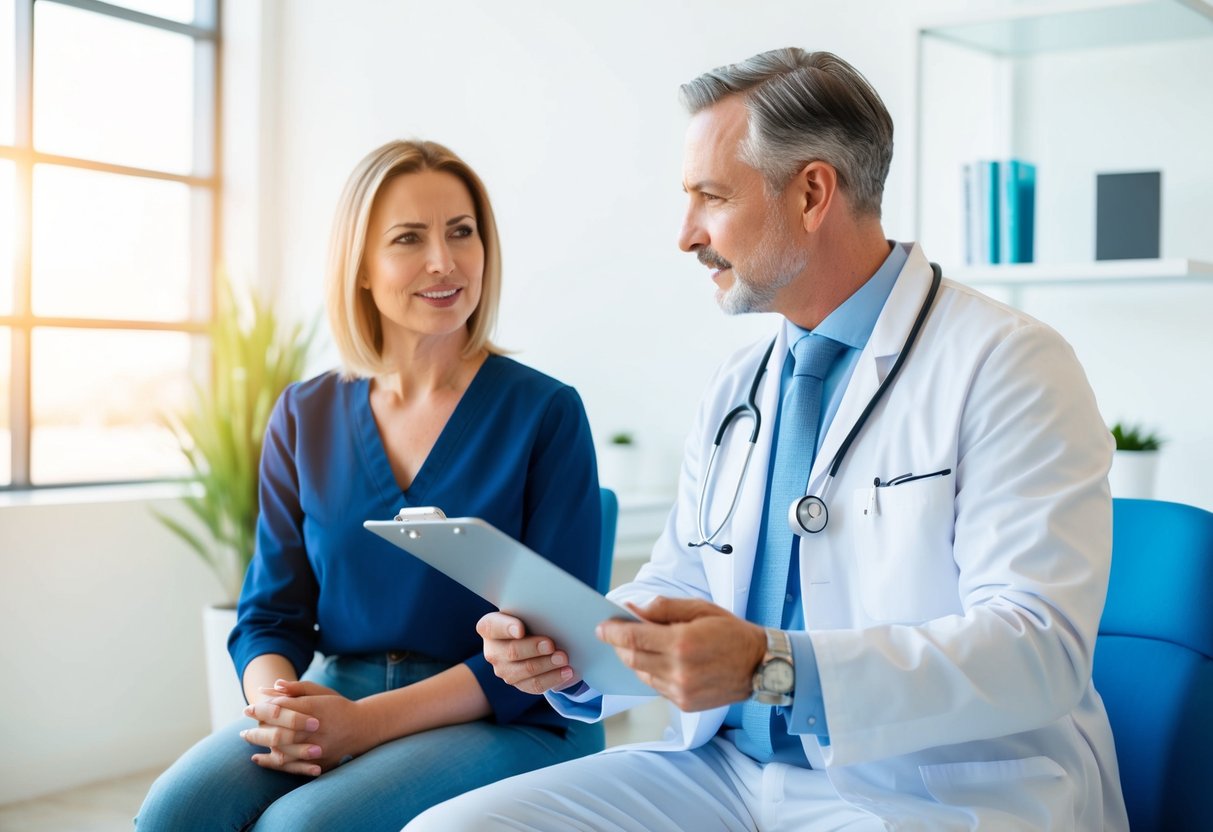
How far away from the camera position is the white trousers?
1426 mm

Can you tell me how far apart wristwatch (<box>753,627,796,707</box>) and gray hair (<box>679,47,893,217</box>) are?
65 cm

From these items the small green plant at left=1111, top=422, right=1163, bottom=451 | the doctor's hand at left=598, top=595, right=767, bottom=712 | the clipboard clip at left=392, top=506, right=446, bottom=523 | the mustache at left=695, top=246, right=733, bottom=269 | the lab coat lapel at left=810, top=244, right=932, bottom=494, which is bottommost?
the doctor's hand at left=598, top=595, right=767, bottom=712

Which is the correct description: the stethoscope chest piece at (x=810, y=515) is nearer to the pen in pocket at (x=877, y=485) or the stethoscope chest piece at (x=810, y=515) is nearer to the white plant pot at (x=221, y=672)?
the pen in pocket at (x=877, y=485)

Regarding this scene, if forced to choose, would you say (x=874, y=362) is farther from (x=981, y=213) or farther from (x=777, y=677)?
(x=981, y=213)

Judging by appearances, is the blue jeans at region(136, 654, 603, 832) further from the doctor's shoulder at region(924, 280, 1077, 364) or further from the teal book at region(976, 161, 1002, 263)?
the teal book at region(976, 161, 1002, 263)

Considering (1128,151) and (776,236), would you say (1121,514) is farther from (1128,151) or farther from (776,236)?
(1128,151)

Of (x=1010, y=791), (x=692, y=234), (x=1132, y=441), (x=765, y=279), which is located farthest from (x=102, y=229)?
(x=1010, y=791)

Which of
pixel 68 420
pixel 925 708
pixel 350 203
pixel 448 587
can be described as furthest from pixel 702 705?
pixel 68 420

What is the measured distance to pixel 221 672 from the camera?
3160 millimetres

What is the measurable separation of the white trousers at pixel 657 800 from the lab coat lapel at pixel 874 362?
0.37 m

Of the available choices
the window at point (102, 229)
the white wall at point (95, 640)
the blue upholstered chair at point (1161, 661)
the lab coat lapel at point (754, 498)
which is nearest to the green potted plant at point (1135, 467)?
the blue upholstered chair at point (1161, 661)

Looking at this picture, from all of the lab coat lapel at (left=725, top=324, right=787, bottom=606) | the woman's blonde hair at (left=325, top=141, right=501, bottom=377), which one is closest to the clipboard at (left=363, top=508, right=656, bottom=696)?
the lab coat lapel at (left=725, top=324, right=787, bottom=606)

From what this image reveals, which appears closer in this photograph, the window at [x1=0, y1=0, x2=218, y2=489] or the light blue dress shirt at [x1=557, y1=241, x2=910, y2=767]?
the light blue dress shirt at [x1=557, y1=241, x2=910, y2=767]

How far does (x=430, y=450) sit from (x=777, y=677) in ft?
2.94
